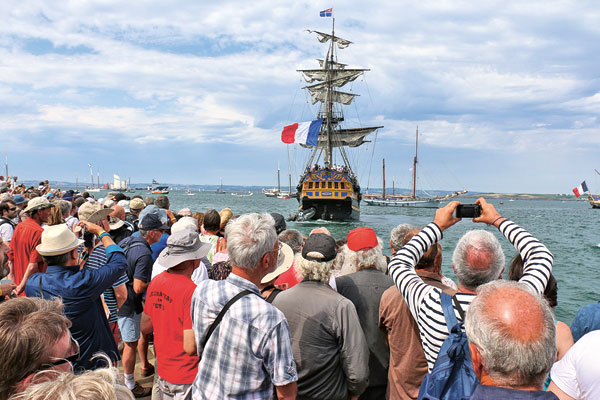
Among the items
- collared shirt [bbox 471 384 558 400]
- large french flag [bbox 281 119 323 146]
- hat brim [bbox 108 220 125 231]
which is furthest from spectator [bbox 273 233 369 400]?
large french flag [bbox 281 119 323 146]

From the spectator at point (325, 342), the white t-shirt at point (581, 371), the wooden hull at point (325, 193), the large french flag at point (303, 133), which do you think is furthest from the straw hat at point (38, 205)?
the wooden hull at point (325, 193)

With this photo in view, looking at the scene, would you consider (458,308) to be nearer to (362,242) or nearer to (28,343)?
(362,242)

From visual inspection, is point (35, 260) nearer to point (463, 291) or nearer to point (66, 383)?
point (66, 383)

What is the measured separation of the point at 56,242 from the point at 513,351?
2.86 meters

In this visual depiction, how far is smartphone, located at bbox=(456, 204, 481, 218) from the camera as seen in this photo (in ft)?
7.41

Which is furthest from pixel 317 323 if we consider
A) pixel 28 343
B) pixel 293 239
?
pixel 293 239

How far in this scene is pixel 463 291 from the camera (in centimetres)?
216

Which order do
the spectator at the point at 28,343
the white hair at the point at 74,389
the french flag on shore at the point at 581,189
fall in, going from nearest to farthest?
the white hair at the point at 74,389
the spectator at the point at 28,343
the french flag on shore at the point at 581,189

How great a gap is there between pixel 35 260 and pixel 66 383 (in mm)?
3667

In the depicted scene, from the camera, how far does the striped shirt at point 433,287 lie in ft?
6.48

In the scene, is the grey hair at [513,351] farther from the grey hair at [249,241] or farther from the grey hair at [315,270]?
the grey hair at [315,270]

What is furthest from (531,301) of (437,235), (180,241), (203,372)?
(180,241)

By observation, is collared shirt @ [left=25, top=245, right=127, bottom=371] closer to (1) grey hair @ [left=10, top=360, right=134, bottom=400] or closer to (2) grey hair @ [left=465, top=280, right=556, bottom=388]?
(1) grey hair @ [left=10, top=360, right=134, bottom=400]

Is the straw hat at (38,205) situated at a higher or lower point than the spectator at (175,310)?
higher
